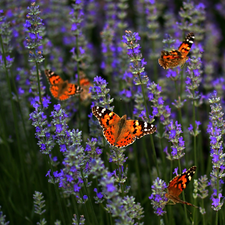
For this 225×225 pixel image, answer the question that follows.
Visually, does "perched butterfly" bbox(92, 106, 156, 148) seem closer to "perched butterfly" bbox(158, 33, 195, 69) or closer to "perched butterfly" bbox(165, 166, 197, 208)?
"perched butterfly" bbox(165, 166, 197, 208)

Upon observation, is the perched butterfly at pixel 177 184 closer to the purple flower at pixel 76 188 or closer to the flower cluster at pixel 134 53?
the purple flower at pixel 76 188

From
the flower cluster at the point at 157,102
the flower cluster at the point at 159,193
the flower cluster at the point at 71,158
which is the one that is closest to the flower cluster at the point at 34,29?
the flower cluster at the point at 71,158

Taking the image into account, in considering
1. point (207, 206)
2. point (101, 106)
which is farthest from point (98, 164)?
point (207, 206)

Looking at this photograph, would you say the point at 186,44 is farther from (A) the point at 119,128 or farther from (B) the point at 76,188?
(B) the point at 76,188

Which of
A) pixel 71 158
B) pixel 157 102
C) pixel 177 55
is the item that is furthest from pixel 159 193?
pixel 177 55

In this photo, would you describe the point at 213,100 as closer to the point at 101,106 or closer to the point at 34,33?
the point at 101,106


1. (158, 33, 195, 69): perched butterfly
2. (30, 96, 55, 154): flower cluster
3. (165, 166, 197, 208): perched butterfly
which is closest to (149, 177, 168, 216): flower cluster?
(165, 166, 197, 208): perched butterfly
